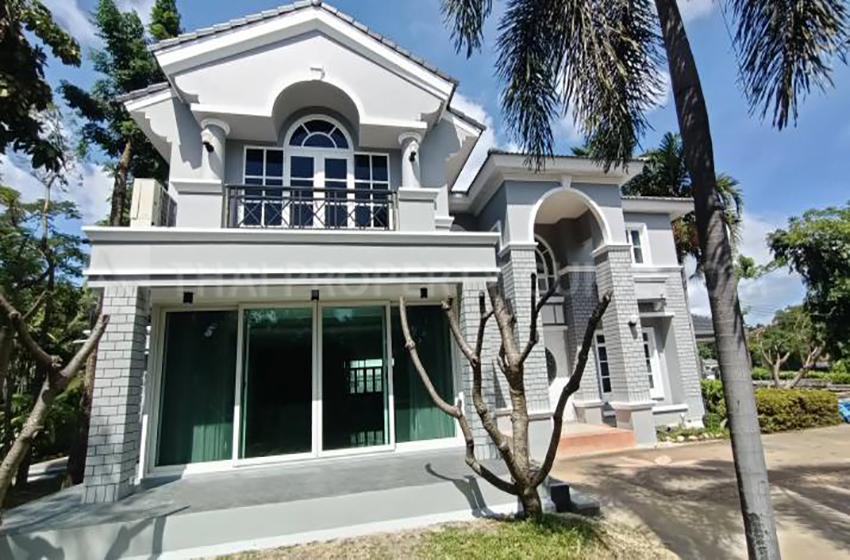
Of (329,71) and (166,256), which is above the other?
(329,71)

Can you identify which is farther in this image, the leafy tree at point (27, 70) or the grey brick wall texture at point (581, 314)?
the grey brick wall texture at point (581, 314)

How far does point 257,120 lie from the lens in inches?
371

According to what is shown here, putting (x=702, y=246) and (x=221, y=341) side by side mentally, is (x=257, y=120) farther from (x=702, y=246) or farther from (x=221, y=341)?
(x=702, y=246)

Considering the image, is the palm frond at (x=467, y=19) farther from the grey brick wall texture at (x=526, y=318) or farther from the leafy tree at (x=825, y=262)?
the leafy tree at (x=825, y=262)

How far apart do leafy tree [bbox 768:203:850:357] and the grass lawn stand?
712 inches

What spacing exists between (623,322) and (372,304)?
27.5 feet

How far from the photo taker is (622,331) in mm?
13297

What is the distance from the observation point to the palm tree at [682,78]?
14.9 ft

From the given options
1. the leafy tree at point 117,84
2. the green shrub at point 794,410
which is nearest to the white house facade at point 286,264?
the leafy tree at point 117,84

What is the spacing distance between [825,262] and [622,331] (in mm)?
11883

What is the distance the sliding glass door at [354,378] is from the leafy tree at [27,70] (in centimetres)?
601

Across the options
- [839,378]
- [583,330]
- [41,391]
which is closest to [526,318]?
[583,330]

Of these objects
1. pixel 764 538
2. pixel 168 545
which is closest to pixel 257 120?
pixel 168 545

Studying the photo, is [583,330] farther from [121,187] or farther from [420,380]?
[121,187]
